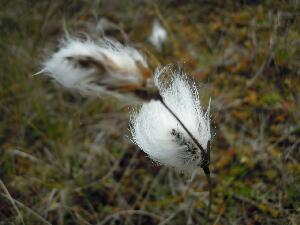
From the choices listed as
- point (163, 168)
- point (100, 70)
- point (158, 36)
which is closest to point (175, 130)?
point (100, 70)

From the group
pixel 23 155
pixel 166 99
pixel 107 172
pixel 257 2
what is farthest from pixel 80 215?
pixel 257 2

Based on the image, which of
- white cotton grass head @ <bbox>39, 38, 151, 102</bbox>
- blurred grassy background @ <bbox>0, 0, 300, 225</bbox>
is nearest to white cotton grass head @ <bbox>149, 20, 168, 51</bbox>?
blurred grassy background @ <bbox>0, 0, 300, 225</bbox>

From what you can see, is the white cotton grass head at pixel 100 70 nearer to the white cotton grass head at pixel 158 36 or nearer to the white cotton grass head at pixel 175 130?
the white cotton grass head at pixel 175 130

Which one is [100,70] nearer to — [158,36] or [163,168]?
[163,168]

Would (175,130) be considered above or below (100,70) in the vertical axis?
below

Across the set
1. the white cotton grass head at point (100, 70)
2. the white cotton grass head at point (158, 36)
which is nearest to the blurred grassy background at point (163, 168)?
the white cotton grass head at point (158, 36)

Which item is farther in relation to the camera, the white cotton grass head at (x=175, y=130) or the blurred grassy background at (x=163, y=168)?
the blurred grassy background at (x=163, y=168)

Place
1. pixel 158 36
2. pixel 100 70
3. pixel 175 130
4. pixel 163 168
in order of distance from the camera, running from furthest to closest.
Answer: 1. pixel 158 36
2. pixel 163 168
3. pixel 175 130
4. pixel 100 70
